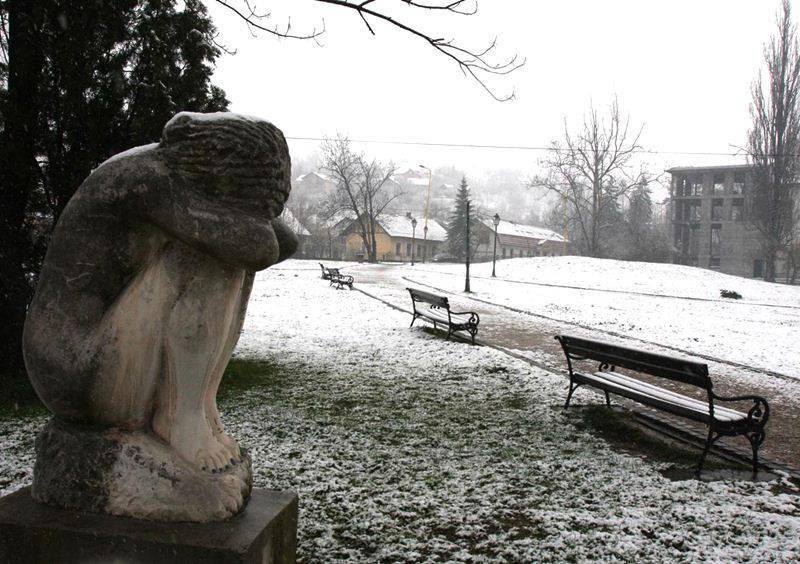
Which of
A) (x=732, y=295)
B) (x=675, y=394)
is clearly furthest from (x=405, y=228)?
(x=675, y=394)

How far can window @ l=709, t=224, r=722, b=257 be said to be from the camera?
5909cm

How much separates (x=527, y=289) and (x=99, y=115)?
74.3 feet

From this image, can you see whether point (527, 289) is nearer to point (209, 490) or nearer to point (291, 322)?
point (291, 322)

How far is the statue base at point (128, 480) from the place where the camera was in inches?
72.9

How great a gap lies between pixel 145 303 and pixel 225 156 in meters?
0.56

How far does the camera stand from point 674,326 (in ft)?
Answer: 51.2

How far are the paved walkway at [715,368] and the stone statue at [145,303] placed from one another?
542 centimetres

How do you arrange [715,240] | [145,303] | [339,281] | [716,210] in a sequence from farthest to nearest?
[715,240] → [716,210] → [339,281] → [145,303]

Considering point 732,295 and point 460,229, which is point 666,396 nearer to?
point 732,295

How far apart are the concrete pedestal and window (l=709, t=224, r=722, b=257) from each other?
216 feet

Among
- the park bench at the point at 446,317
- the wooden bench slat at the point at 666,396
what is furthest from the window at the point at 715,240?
the wooden bench slat at the point at 666,396

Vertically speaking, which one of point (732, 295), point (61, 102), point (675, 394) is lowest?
point (732, 295)

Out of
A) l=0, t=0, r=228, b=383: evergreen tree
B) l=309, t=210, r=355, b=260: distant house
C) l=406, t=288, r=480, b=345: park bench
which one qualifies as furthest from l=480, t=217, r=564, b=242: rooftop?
l=0, t=0, r=228, b=383: evergreen tree

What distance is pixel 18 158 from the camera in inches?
229
